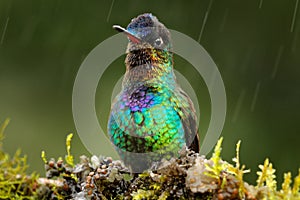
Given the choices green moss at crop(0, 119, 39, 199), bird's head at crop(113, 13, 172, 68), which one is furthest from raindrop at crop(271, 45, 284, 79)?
green moss at crop(0, 119, 39, 199)

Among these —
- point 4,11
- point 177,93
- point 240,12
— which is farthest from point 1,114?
point 177,93

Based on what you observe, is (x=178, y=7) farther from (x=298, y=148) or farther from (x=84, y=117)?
(x=84, y=117)

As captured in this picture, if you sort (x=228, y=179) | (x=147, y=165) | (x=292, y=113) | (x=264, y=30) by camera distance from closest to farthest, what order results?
(x=228, y=179)
(x=147, y=165)
(x=292, y=113)
(x=264, y=30)

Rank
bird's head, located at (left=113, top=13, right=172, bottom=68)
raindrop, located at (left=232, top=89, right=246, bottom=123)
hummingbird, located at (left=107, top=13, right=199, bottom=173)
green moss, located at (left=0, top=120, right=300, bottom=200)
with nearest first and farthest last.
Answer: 1. green moss, located at (left=0, top=120, right=300, bottom=200)
2. hummingbird, located at (left=107, top=13, right=199, bottom=173)
3. bird's head, located at (left=113, top=13, right=172, bottom=68)
4. raindrop, located at (left=232, top=89, right=246, bottom=123)

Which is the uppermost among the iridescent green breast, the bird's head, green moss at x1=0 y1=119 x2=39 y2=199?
the bird's head

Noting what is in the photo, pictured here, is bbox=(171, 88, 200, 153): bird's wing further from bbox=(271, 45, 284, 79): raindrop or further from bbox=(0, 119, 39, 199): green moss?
bbox=(271, 45, 284, 79): raindrop

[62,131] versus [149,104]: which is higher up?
[149,104]

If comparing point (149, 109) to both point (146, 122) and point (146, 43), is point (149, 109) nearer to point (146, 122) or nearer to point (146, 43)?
point (146, 122)

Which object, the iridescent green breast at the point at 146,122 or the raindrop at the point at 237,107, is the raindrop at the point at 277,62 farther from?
the iridescent green breast at the point at 146,122
